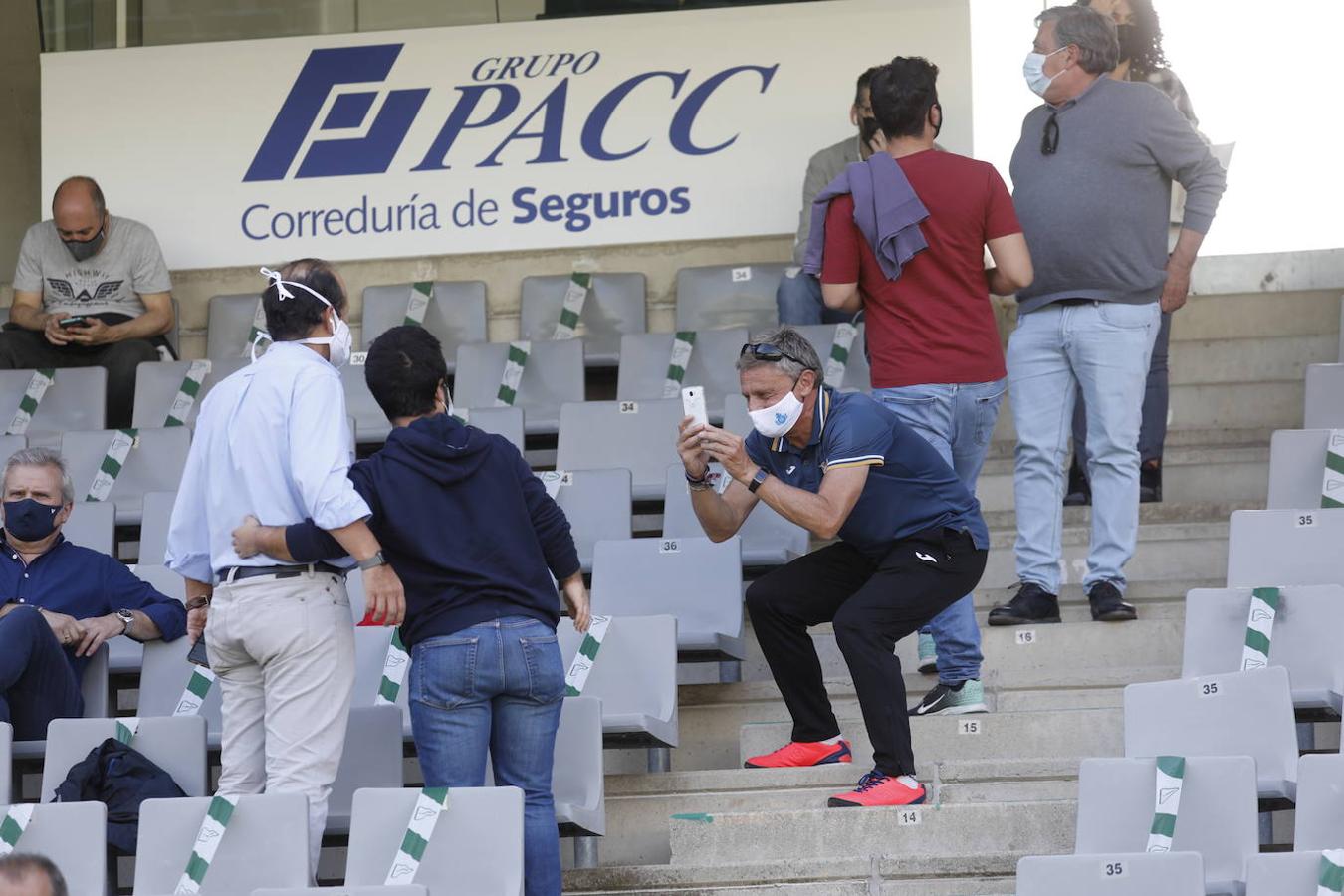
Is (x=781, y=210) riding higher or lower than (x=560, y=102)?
lower

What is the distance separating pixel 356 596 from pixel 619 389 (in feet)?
5.59

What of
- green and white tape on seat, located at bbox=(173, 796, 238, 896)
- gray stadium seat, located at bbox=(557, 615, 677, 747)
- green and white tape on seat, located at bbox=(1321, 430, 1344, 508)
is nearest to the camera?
green and white tape on seat, located at bbox=(173, 796, 238, 896)

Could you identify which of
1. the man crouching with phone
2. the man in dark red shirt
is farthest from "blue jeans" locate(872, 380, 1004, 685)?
the man crouching with phone

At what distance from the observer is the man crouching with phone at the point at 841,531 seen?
4.31 meters

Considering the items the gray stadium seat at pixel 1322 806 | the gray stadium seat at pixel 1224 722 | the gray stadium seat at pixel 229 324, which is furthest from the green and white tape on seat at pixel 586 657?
the gray stadium seat at pixel 229 324

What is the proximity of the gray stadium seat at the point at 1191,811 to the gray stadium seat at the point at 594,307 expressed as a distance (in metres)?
3.64

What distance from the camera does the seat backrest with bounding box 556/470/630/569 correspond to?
5715 mm

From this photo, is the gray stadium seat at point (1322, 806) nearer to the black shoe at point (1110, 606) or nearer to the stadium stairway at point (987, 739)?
the stadium stairway at point (987, 739)

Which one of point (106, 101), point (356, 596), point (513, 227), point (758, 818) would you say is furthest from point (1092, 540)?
point (106, 101)

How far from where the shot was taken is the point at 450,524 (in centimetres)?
381

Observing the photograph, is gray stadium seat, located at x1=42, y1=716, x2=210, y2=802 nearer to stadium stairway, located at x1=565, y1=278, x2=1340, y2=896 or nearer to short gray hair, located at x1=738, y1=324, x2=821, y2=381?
stadium stairway, located at x1=565, y1=278, x2=1340, y2=896

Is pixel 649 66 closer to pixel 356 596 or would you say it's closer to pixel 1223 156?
pixel 1223 156

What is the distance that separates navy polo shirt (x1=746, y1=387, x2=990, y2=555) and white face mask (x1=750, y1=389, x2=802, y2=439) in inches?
3.0

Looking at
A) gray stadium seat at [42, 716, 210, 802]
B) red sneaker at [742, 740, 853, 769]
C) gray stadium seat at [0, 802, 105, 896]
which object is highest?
gray stadium seat at [42, 716, 210, 802]
